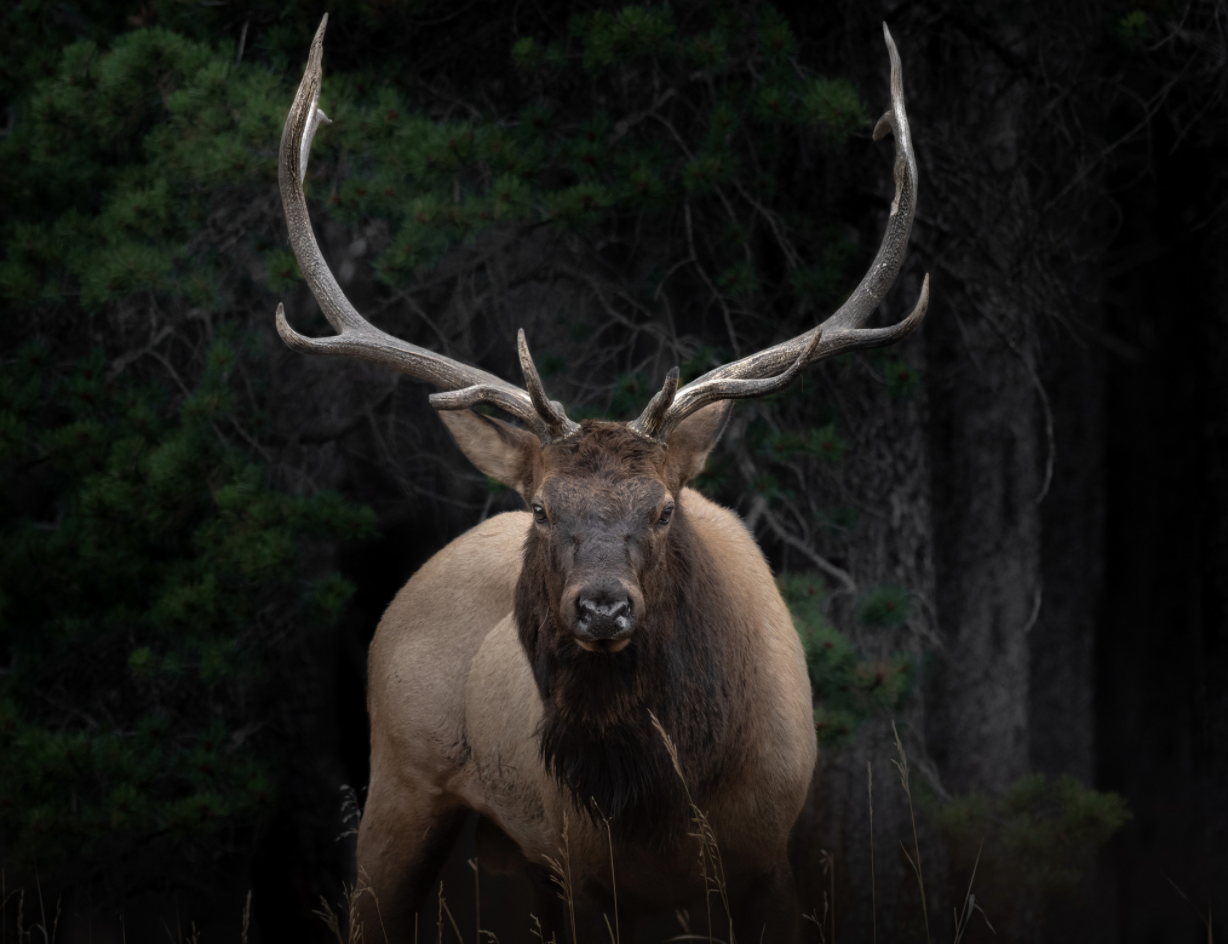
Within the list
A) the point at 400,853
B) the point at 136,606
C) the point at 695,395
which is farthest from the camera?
the point at 136,606

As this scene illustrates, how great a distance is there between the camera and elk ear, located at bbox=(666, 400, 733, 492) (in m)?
3.43

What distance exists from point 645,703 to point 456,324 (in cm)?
296

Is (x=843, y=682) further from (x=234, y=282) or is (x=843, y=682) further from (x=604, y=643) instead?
(x=234, y=282)

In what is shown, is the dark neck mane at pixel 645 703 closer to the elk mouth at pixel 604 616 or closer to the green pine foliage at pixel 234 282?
the elk mouth at pixel 604 616

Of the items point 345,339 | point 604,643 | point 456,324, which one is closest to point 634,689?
point 604,643

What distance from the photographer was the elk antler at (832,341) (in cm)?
324

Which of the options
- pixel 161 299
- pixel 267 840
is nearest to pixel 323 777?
pixel 267 840

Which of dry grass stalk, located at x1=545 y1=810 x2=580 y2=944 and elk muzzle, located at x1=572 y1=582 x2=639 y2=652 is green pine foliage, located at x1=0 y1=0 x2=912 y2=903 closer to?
dry grass stalk, located at x1=545 y1=810 x2=580 y2=944

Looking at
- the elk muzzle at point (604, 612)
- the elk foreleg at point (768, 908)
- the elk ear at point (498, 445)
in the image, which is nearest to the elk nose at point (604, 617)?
the elk muzzle at point (604, 612)

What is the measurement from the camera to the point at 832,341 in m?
3.51

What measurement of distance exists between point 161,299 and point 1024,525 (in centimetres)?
515

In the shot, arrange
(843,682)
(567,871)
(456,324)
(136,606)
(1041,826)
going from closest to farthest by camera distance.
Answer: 1. (567,871)
2. (843,682)
3. (1041,826)
4. (136,606)
5. (456,324)

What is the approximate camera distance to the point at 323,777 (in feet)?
20.8

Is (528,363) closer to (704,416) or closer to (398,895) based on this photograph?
(704,416)
